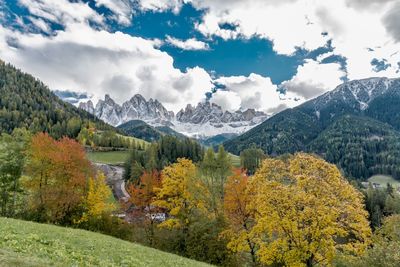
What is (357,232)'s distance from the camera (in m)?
36.1

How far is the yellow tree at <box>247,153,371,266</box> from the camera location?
113 feet

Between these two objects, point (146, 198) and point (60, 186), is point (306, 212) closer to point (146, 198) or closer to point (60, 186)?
point (146, 198)

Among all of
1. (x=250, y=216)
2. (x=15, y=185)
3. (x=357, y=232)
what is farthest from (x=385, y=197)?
(x=15, y=185)

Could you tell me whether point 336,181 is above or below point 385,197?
above

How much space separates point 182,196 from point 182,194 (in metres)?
0.40

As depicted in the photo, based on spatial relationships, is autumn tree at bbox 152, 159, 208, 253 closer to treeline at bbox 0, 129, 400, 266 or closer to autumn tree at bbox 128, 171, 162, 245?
treeline at bbox 0, 129, 400, 266

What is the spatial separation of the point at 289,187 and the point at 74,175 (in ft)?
151

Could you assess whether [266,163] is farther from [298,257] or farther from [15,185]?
[15,185]

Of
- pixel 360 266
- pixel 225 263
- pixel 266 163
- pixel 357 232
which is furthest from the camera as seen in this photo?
pixel 225 263

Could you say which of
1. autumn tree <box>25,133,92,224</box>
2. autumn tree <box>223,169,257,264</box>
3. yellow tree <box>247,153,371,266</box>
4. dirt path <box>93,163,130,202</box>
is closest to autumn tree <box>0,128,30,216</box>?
autumn tree <box>25,133,92,224</box>

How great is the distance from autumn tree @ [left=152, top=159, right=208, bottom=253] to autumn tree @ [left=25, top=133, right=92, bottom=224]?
17.0 metres

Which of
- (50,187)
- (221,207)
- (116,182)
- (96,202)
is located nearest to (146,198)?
(96,202)

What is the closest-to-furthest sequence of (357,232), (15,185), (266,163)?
(357,232) → (266,163) → (15,185)

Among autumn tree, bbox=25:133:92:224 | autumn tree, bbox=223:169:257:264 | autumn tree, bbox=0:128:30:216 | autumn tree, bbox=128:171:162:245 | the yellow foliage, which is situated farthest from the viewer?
autumn tree, bbox=128:171:162:245
